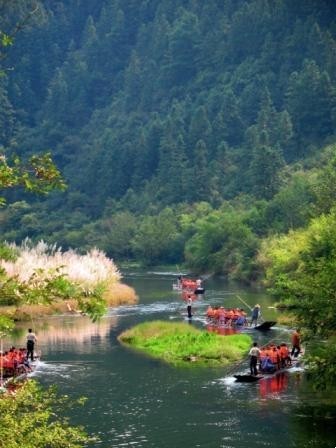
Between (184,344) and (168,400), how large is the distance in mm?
12826

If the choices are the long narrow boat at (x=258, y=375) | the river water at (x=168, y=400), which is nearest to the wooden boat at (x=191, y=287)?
the river water at (x=168, y=400)

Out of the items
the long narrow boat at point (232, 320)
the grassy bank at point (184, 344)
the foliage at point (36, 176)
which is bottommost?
the grassy bank at point (184, 344)

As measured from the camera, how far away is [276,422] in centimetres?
3466

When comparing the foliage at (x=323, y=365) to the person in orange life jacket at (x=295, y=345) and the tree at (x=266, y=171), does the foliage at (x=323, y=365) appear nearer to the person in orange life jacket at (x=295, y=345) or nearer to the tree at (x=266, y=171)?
the person in orange life jacket at (x=295, y=345)

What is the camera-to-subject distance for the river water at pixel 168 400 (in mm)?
33156

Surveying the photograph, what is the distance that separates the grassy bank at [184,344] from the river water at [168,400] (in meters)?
1.14

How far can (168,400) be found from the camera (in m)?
38.9

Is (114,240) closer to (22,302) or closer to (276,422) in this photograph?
(276,422)

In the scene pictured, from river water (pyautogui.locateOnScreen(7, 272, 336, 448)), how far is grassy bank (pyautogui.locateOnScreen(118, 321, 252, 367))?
114 cm

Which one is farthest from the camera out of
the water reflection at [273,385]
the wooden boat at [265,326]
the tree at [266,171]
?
the tree at [266,171]

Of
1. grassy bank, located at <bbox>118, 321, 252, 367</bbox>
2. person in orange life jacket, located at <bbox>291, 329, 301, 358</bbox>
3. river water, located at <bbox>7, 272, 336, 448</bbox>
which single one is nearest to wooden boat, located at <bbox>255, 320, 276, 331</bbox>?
river water, located at <bbox>7, 272, 336, 448</bbox>

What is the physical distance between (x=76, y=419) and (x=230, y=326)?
2546cm

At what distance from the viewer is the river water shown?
109ft

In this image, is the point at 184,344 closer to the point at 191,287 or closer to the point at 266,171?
the point at 191,287
